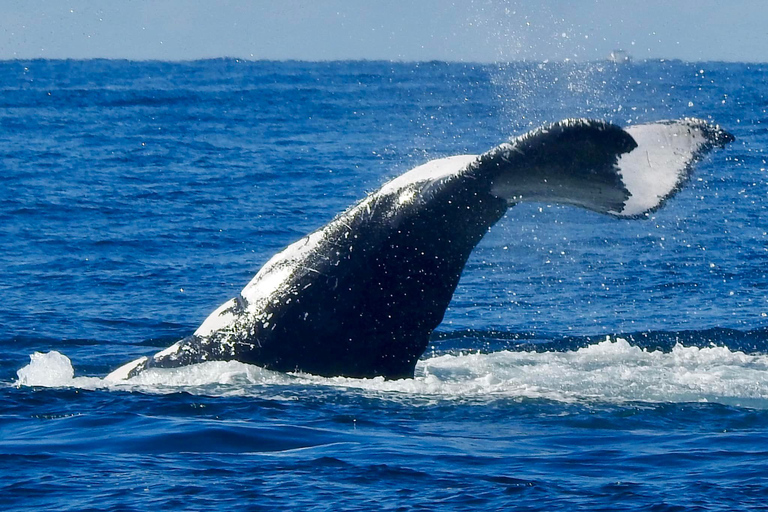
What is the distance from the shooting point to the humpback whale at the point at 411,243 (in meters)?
6.07

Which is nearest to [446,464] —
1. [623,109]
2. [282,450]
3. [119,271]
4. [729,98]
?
[282,450]

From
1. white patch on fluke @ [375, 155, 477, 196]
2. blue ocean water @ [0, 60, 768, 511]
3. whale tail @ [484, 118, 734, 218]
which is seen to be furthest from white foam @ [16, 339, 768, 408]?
whale tail @ [484, 118, 734, 218]

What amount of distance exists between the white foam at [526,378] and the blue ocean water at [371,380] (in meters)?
0.02

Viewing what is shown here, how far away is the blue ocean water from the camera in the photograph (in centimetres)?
564

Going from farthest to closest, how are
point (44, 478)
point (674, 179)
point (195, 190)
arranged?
point (195, 190)
point (674, 179)
point (44, 478)

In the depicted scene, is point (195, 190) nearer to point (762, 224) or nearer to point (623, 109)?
point (762, 224)

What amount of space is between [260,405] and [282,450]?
94 centimetres

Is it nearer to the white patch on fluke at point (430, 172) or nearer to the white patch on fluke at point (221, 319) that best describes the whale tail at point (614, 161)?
the white patch on fluke at point (430, 172)

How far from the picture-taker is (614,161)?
19.7 ft

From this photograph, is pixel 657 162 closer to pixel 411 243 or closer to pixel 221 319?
pixel 411 243

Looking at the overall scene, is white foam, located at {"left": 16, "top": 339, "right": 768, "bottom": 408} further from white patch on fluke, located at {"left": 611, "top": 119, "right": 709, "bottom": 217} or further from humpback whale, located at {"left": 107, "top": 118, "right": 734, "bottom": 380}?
white patch on fluke, located at {"left": 611, "top": 119, "right": 709, "bottom": 217}

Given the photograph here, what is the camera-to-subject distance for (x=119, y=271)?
15703 millimetres

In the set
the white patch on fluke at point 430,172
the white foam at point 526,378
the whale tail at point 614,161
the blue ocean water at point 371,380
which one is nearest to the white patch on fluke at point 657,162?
the whale tail at point 614,161

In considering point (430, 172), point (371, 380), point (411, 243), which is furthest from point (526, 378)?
point (430, 172)
